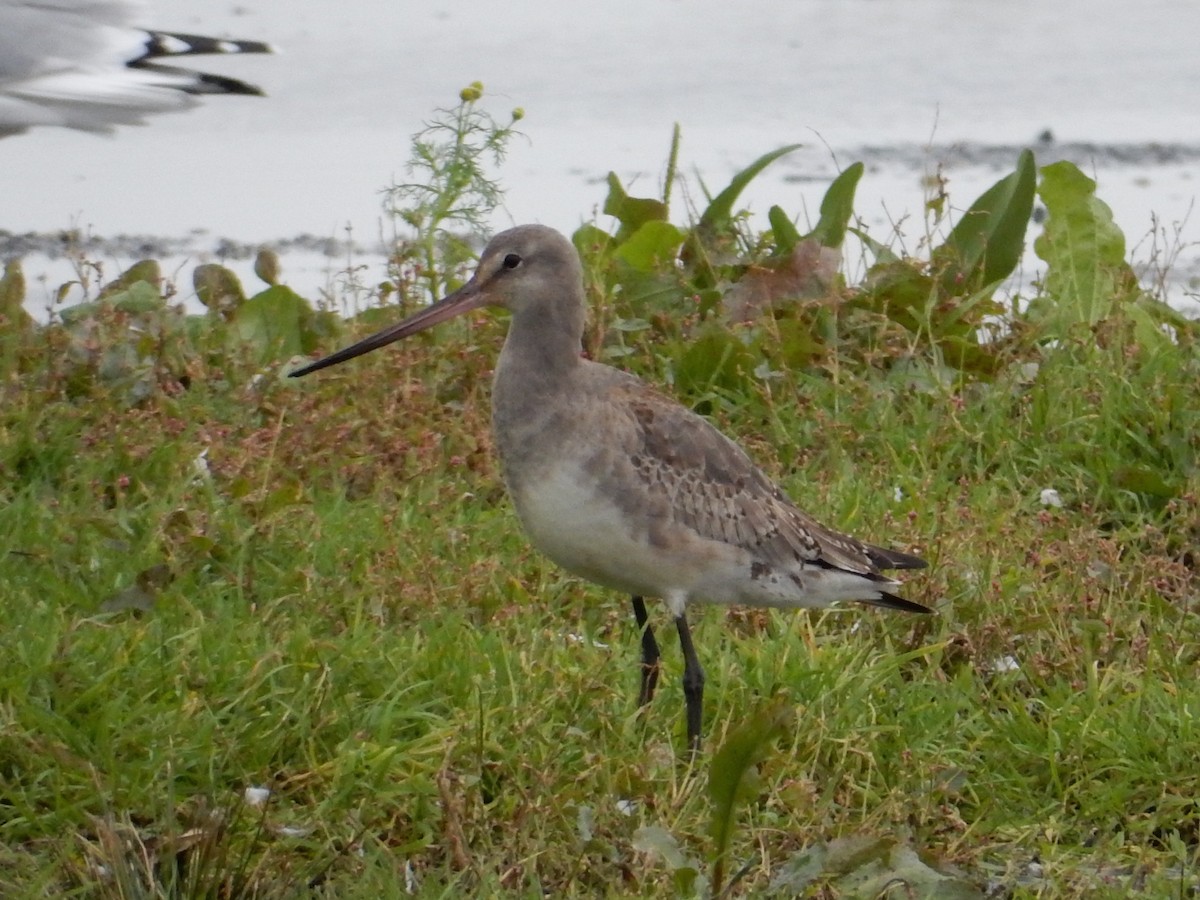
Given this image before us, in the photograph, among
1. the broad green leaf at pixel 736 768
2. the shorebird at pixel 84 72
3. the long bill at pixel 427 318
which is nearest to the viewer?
the broad green leaf at pixel 736 768

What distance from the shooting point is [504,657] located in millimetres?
4059

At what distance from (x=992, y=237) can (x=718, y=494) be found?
2.28 meters

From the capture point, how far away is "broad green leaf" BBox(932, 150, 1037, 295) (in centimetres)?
603

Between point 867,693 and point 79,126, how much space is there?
3369 mm

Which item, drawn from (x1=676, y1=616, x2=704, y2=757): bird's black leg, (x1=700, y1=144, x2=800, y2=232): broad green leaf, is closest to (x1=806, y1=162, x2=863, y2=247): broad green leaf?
(x1=700, y1=144, x2=800, y2=232): broad green leaf

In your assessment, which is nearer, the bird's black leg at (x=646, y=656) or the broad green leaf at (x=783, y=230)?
the bird's black leg at (x=646, y=656)

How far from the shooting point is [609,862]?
11.5 feet

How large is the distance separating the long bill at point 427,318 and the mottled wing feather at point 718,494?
0.40m

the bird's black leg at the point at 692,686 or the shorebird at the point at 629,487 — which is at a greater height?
the shorebird at the point at 629,487

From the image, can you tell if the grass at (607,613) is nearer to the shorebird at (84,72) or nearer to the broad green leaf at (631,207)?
the broad green leaf at (631,207)

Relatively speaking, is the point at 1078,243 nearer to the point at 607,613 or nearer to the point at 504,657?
the point at 607,613

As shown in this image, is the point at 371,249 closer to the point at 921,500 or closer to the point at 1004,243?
the point at 1004,243

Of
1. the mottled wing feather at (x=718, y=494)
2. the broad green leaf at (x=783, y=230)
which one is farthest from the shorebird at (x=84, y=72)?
the mottled wing feather at (x=718, y=494)

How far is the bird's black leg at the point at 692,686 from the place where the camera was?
3910 millimetres
